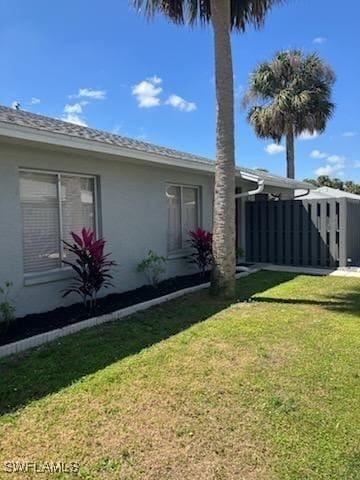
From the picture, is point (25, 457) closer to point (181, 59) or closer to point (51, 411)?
point (51, 411)

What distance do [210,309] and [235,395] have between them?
11.2 ft

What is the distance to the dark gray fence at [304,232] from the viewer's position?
12406mm

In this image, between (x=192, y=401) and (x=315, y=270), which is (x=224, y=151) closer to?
(x=192, y=401)

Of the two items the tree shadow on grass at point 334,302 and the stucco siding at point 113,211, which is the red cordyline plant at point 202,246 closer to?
the stucco siding at point 113,211

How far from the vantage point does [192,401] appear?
3.87 metres

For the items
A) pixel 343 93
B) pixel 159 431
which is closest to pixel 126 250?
pixel 159 431

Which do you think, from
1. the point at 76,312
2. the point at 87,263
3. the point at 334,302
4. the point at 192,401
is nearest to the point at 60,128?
the point at 87,263

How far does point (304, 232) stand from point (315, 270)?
1.42m

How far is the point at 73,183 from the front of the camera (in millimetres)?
7684

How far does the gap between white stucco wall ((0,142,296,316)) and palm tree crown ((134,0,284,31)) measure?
3.17m

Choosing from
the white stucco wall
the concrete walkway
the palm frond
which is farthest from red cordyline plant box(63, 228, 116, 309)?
the palm frond

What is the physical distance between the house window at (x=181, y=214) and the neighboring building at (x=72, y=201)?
26mm

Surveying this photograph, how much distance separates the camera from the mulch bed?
232 inches

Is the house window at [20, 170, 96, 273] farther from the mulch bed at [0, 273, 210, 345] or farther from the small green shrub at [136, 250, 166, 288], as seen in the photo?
the small green shrub at [136, 250, 166, 288]
